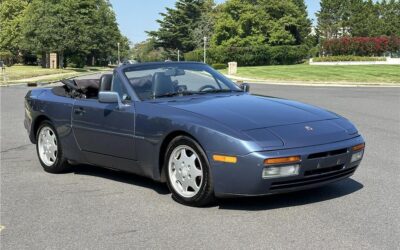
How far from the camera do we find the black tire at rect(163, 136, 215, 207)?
5012 mm

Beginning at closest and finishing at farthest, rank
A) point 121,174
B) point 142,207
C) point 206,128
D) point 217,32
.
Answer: point 206,128, point 142,207, point 121,174, point 217,32

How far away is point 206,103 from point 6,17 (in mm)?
87373

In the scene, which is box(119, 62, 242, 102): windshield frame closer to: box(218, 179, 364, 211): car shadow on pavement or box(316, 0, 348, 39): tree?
box(218, 179, 364, 211): car shadow on pavement

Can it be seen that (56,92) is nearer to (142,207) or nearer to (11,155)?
(11,155)

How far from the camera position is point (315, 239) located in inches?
167

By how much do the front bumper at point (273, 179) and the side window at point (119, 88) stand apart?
156cm

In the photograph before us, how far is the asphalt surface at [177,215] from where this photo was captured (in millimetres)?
4258

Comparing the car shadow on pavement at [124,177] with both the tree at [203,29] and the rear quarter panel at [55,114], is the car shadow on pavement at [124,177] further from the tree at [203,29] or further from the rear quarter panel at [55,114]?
the tree at [203,29]

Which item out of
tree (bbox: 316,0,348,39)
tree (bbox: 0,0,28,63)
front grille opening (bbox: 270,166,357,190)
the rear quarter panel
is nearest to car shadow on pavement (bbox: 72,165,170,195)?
the rear quarter panel

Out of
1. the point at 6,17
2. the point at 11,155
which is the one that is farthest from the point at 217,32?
the point at 11,155

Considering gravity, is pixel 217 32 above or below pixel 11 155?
above

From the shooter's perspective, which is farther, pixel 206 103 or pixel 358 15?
pixel 358 15

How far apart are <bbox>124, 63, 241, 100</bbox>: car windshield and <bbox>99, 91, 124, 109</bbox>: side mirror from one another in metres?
0.22

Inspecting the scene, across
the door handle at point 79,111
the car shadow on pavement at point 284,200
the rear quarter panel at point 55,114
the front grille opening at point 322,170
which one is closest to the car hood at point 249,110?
the front grille opening at point 322,170
